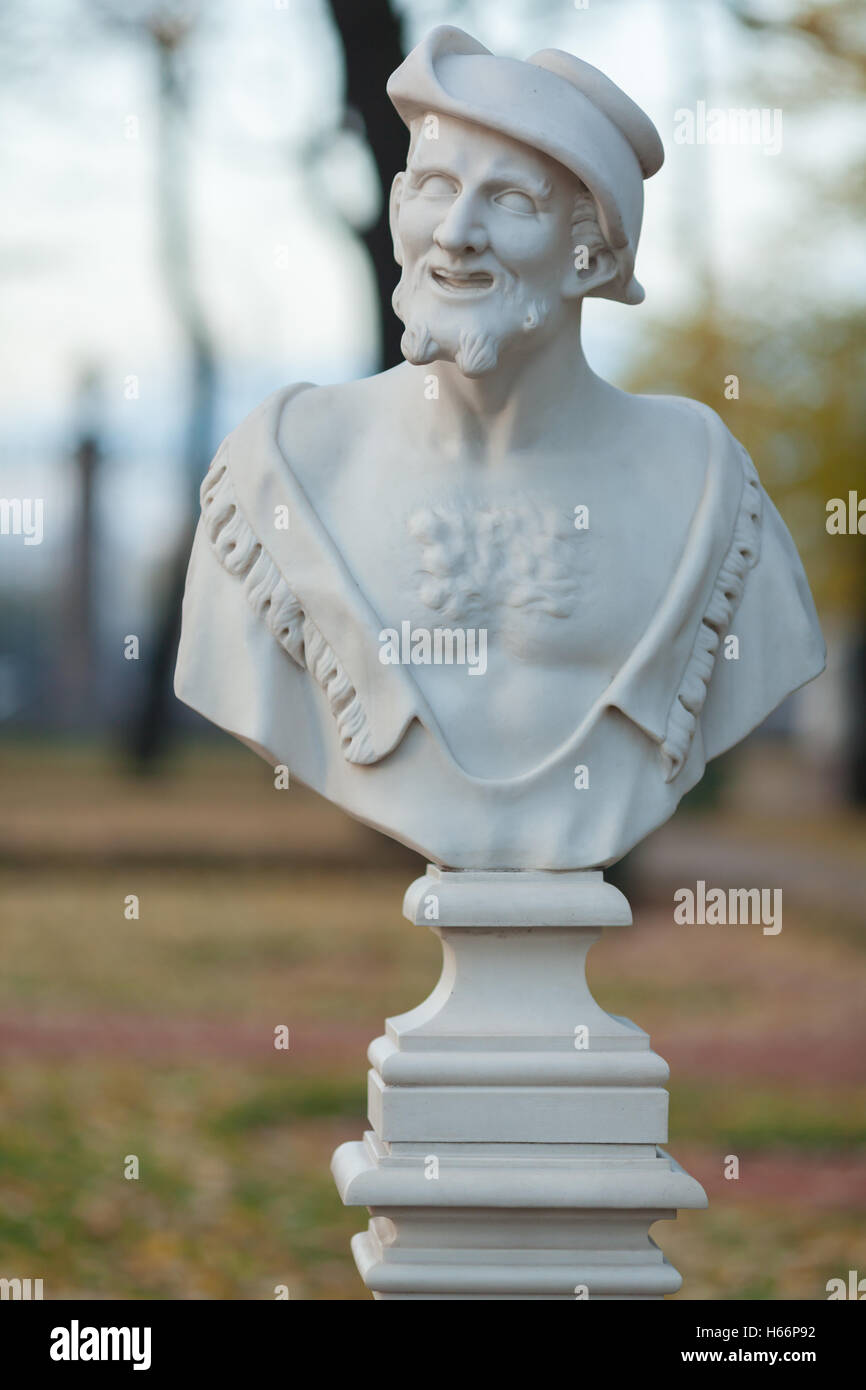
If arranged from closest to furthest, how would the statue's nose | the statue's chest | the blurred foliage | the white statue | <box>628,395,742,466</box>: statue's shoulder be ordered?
the statue's nose, the white statue, the statue's chest, <box>628,395,742,466</box>: statue's shoulder, the blurred foliage

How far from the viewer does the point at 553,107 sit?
3199mm

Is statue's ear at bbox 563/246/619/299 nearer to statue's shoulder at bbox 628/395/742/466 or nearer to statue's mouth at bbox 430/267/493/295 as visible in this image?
statue's mouth at bbox 430/267/493/295

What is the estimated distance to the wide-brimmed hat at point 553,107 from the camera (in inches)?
124

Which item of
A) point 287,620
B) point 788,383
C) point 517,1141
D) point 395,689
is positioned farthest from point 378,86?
point 517,1141

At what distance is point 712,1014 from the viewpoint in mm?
7660

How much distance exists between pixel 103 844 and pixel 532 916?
26.4ft

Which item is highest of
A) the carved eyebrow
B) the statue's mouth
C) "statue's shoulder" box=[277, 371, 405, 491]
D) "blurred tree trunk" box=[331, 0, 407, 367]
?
"blurred tree trunk" box=[331, 0, 407, 367]

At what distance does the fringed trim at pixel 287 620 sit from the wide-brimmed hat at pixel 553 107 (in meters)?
0.84

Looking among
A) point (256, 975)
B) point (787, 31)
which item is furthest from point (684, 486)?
point (787, 31)

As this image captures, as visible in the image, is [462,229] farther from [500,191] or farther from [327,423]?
[327,423]

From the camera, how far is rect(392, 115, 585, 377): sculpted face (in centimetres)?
318

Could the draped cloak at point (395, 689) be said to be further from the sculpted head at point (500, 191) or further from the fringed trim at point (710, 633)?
the sculpted head at point (500, 191)

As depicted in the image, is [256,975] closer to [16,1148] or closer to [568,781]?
[16,1148]

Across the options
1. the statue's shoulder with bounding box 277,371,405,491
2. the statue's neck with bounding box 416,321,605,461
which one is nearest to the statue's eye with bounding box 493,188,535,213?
the statue's neck with bounding box 416,321,605,461
